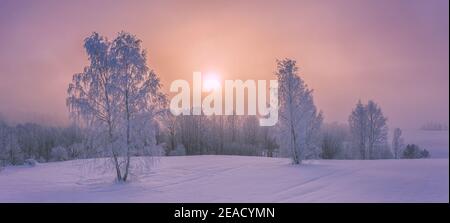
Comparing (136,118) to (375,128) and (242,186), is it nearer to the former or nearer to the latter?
(242,186)

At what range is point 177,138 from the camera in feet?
253

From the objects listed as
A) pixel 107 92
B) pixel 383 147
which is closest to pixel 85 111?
pixel 107 92

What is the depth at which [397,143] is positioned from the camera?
66.8 metres

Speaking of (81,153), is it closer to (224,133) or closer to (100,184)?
(100,184)

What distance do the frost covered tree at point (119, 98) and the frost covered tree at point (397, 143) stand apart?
53.9m

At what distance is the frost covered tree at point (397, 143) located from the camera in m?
66.6

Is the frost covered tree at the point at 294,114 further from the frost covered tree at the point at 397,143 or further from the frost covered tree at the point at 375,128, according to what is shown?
the frost covered tree at the point at 397,143

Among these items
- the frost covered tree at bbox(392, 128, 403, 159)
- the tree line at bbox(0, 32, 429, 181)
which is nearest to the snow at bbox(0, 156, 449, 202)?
the tree line at bbox(0, 32, 429, 181)

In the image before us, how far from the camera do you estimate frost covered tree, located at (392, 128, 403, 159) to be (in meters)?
66.6

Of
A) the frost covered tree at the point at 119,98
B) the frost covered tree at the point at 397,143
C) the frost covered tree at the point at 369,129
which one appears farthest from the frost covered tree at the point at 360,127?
the frost covered tree at the point at 119,98

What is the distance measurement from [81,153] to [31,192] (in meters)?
3.41

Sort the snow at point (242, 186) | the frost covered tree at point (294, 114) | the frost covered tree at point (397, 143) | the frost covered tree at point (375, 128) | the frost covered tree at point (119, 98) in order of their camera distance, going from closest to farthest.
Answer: the snow at point (242, 186), the frost covered tree at point (119, 98), the frost covered tree at point (294, 114), the frost covered tree at point (375, 128), the frost covered tree at point (397, 143)

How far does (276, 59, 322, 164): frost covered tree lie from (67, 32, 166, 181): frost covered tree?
1371 centimetres

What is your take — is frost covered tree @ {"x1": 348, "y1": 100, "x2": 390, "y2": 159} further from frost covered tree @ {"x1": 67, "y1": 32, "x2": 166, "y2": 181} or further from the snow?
frost covered tree @ {"x1": 67, "y1": 32, "x2": 166, "y2": 181}
